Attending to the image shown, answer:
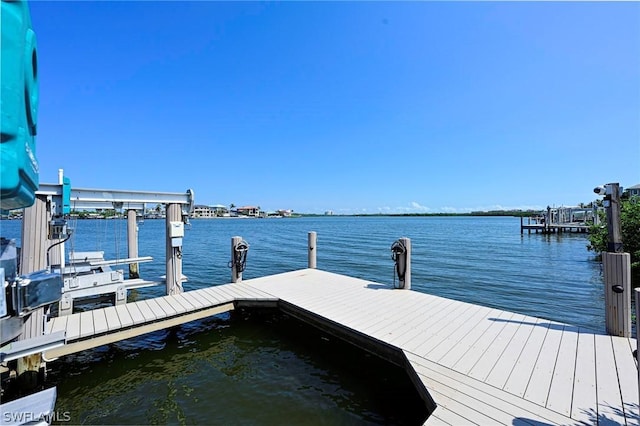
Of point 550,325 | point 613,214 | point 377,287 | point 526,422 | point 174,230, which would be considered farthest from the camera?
point 377,287

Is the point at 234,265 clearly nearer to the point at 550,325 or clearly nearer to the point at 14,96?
the point at 550,325

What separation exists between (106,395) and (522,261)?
1559 cm

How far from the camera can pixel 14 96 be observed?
84cm

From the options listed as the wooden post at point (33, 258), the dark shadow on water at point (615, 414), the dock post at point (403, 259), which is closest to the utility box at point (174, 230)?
the wooden post at point (33, 258)

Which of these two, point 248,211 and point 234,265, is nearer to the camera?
point 234,265

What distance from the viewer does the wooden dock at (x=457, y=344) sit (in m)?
2.54

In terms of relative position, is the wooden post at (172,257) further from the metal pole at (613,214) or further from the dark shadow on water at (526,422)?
the metal pole at (613,214)

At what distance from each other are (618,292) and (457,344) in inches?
79.6

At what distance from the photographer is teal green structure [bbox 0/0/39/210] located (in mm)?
813

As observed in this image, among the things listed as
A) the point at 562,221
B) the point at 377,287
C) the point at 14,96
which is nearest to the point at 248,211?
the point at 562,221

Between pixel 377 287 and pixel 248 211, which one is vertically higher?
pixel 248 211

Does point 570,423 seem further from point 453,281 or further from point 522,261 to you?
point 522,261

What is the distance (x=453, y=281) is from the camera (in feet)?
32.8

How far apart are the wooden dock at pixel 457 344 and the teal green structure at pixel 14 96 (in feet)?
9.35
